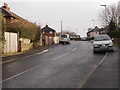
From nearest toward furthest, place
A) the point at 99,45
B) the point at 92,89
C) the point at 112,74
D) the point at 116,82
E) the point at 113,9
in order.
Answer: the point at 92,89, the point at 116,82, the point at 112,74, the point at 99,45, the point at 113,9

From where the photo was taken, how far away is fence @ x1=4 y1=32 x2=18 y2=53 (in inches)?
766

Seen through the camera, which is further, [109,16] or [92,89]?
[109,16]

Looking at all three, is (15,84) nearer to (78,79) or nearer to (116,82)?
(78,79)

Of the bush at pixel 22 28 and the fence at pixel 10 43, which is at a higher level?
the bush at pixel 22 28

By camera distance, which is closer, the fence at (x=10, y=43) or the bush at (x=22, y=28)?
the fence at (x=10, y=43)

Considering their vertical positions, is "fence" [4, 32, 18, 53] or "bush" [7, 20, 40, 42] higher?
"bush" [7, 20, 40, 42]

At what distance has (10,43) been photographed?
20.5 m

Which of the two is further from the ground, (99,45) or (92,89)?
(99,45)

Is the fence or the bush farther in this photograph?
the bush

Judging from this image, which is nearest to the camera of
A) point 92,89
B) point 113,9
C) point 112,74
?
point 92,89

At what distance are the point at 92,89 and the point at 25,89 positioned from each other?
2154 millimetres

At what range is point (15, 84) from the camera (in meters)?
7.11

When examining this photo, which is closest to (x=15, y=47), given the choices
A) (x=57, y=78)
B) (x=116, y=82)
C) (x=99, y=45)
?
(x=99, y=45)

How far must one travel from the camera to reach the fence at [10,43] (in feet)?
63.9
